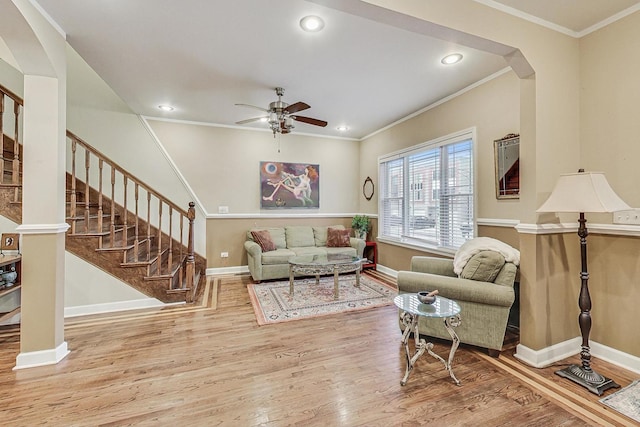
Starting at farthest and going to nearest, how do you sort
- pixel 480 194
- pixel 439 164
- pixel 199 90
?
1. pixel 439 164
2. pixel 199 90
3. pixel 480 194

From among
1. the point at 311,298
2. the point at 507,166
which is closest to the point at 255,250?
the point at 311,298

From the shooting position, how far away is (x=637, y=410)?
169 centimetres

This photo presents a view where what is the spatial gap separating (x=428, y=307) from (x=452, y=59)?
2.43 m

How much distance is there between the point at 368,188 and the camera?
18.7 feet

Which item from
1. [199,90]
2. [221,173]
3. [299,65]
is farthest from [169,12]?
[221,173]

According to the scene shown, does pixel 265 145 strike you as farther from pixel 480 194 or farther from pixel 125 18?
pixel 480 194

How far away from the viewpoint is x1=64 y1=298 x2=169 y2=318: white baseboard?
124 inches

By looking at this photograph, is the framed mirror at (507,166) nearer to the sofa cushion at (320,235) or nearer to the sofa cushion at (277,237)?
the sofa cushion at (320,235)

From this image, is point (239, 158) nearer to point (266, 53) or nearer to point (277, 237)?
point (277, 237)

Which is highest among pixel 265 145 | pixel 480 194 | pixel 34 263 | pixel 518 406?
pixel 265 145

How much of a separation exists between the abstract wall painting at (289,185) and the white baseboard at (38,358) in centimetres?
348

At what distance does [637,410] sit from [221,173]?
17.8 feet

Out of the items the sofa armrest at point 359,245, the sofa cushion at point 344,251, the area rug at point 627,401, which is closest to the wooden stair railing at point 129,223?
the sofa cushion at point 344,251

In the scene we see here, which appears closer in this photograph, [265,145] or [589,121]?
[589,121]
